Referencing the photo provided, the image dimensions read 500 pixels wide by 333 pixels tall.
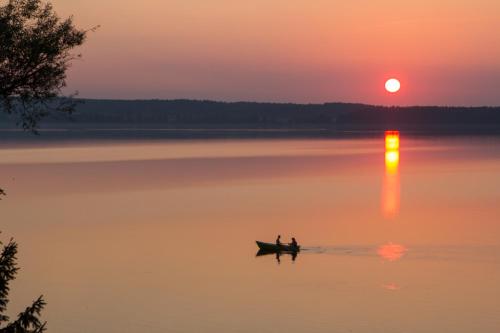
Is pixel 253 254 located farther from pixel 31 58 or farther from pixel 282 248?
pixel 31 58

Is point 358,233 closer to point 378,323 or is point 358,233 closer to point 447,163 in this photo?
point 378,323

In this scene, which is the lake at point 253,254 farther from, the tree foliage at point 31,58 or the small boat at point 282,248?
the tree foliage at point 31,58

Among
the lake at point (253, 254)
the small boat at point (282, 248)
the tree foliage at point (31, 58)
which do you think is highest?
the tree foliage at point (31, 58)

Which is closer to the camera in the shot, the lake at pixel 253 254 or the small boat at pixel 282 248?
the lake at pixel 253 254

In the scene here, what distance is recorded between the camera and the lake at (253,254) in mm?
33688

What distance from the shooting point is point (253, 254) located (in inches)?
1885

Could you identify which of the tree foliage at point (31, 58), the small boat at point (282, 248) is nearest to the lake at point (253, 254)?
the small boat at point (282, 248)

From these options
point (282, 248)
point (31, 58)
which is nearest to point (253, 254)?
point (282, 248)

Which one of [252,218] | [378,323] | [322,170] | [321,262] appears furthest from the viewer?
[322,170]

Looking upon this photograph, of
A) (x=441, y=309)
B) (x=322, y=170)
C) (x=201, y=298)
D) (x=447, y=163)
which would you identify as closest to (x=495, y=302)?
(x=441, y=309)

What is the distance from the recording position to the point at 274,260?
46.1 m

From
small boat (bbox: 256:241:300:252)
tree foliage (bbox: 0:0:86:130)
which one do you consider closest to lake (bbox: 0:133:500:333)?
small boat (bbox: 256:241:300:252)

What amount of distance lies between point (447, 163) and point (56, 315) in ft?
357

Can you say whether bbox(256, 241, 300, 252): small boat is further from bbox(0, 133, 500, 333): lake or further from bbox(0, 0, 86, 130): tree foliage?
bbox(0, 0, 86, 130): tree foliage
